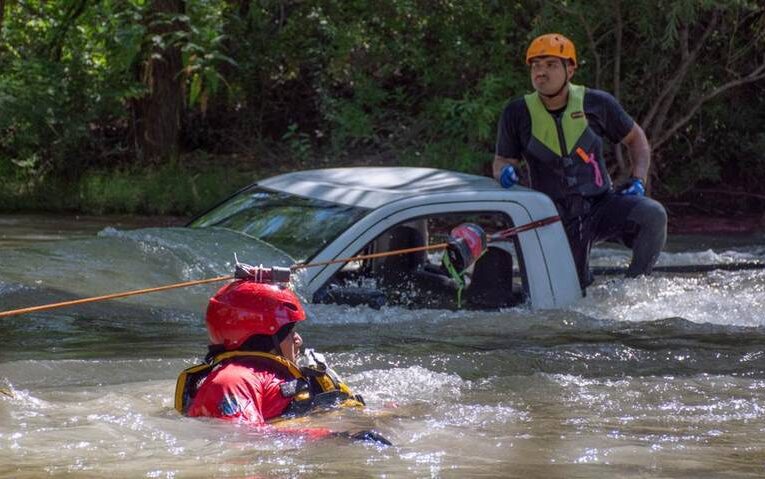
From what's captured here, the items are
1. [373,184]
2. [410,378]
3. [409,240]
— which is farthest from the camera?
[373,184]

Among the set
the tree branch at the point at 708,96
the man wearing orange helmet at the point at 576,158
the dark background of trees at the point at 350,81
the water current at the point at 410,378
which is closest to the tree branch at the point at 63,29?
the dark background of trees at the point at 350,81

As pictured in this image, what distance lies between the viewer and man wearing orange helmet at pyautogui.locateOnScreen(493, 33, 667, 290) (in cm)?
827

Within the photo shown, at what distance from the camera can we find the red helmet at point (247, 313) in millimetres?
5074

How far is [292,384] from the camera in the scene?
5.11 m

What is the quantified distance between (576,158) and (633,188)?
0.43 m

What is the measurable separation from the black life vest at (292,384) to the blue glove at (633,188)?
3.60 metres

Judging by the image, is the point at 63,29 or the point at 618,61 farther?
the point at 63,29

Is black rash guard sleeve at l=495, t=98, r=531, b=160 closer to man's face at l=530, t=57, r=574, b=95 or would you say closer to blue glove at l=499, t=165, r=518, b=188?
man's face at l=530, t=57, r=574, b=95

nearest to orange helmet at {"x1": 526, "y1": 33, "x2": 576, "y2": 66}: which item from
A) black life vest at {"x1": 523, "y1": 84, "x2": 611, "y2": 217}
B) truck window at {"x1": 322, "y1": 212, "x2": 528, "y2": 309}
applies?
black life vest at {"x1": 523, "y1": 84, "x2": 611, "y2": 217}

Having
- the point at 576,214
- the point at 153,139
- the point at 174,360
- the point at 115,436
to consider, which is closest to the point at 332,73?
the point at 153,139

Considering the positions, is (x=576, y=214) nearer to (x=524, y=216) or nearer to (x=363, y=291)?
(x=524, y=216)

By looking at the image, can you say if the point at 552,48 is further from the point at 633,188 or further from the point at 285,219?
the point at 285,219

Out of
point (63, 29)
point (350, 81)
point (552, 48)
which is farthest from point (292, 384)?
point (63, 29)

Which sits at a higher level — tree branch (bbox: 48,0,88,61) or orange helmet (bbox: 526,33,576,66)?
tree branch (bbox: 48,0,88,61)
